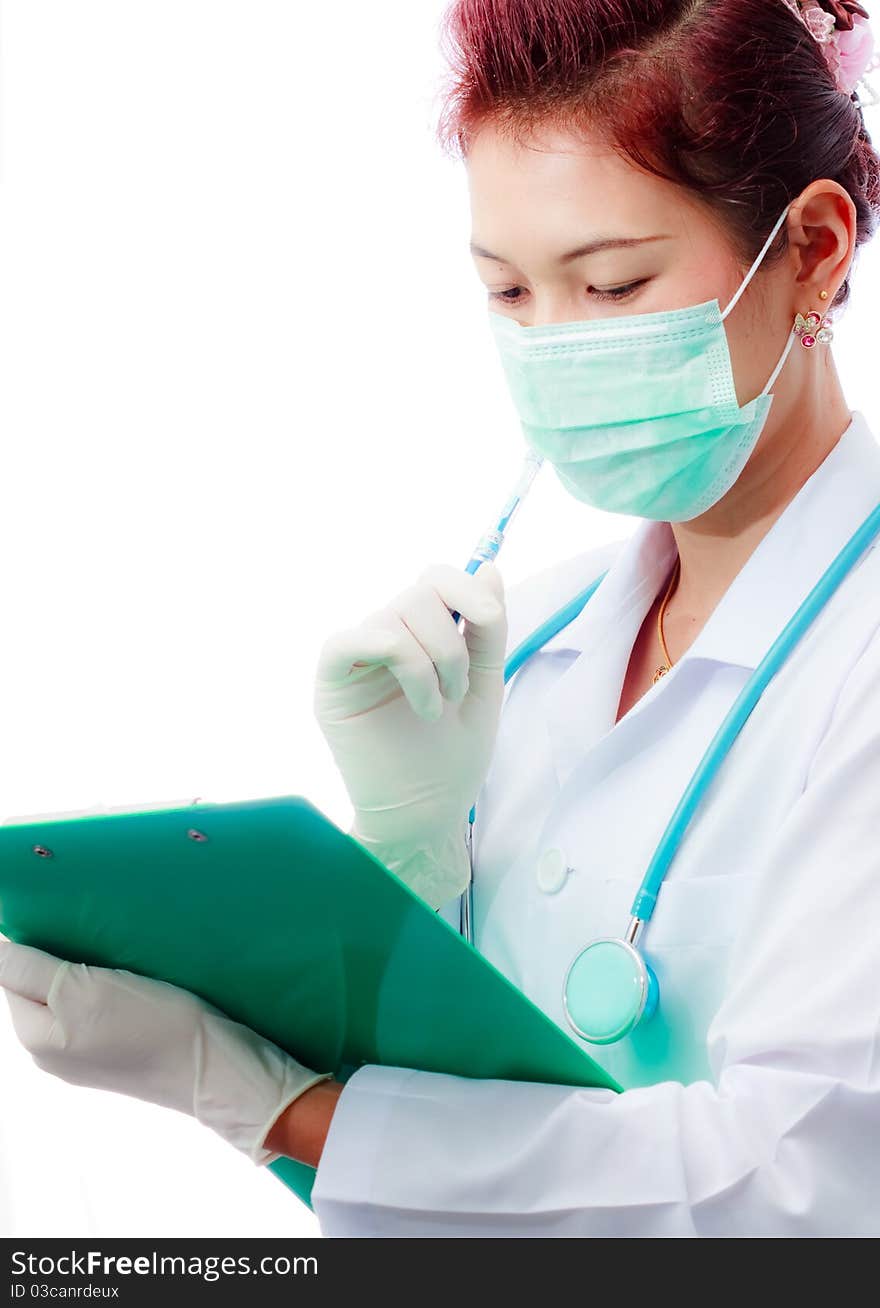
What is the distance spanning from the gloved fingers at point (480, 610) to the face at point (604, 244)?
0.79 ft

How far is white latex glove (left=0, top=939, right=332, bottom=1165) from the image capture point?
1.18 m

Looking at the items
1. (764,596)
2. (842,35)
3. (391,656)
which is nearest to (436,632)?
(391,656)

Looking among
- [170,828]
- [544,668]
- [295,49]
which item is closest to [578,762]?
[544,668]

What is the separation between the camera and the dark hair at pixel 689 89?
128 centimetres

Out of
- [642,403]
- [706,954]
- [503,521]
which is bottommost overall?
[706,954]

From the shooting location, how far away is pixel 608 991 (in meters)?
1.21

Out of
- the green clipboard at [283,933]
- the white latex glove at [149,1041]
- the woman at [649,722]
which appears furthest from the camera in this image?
the white latex glove at [149,1041]

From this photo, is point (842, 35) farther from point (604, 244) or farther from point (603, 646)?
point (603, 646)

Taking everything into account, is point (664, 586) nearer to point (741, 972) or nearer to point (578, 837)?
point (578, 837)

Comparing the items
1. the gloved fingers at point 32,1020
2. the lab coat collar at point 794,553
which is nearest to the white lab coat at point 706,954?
the lab coat collar at point 794,553

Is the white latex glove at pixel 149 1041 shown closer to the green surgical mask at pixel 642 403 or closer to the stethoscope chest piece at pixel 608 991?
the stethoscope chest piece at pixel 608 991

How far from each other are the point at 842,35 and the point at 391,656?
714 mm

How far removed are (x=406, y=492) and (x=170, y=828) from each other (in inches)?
68.0

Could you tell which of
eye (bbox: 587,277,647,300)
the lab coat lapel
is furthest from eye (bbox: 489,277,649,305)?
the lab coat lapel
